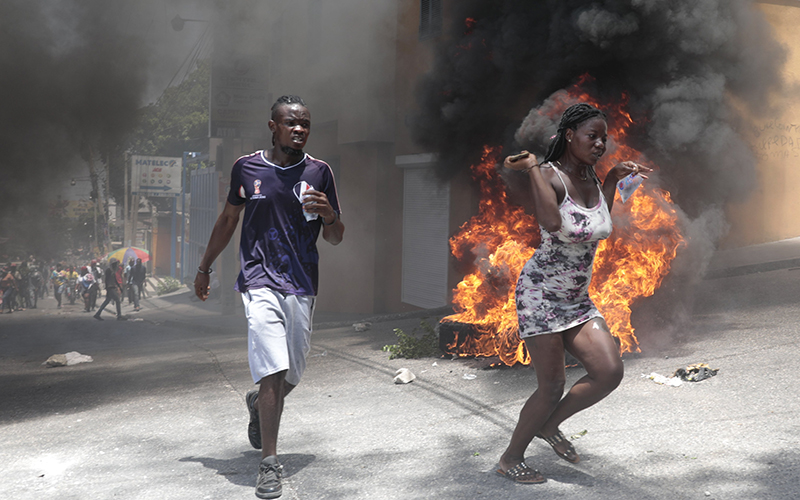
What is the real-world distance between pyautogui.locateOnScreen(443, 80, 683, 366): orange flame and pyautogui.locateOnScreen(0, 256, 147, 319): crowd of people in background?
1397cm

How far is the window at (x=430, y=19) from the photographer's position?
10.7 meters

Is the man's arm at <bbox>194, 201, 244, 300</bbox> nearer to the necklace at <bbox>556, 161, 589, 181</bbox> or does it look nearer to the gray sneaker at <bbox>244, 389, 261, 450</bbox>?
the gray sneaker at <bbox>244, 389, 261, 450</bbox>

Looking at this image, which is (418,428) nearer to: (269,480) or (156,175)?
(269,480)

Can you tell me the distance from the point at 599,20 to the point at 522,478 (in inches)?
197

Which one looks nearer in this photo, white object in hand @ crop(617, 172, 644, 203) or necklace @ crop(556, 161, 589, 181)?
necklace @ crop(556, 161, 589, 181)

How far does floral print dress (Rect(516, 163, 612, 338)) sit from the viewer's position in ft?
9.26

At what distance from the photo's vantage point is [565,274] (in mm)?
2859

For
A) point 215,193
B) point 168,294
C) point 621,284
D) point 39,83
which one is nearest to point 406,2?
point 39,83

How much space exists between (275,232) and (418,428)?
1.60m

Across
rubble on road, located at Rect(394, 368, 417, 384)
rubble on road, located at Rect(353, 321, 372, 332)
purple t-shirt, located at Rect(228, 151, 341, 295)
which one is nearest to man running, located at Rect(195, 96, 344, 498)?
purple t-shirt, located at Rect(228, 151, 341, 295)

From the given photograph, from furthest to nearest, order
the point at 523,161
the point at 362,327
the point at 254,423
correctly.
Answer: the point at 362,327 < the point at 254,423 < the point at 523,161

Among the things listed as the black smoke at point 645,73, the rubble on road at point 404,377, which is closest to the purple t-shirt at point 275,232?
the rubble on road at point 404,377

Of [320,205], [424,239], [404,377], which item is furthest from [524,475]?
[424,239]

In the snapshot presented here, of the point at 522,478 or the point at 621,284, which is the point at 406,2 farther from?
the point at 522,478
